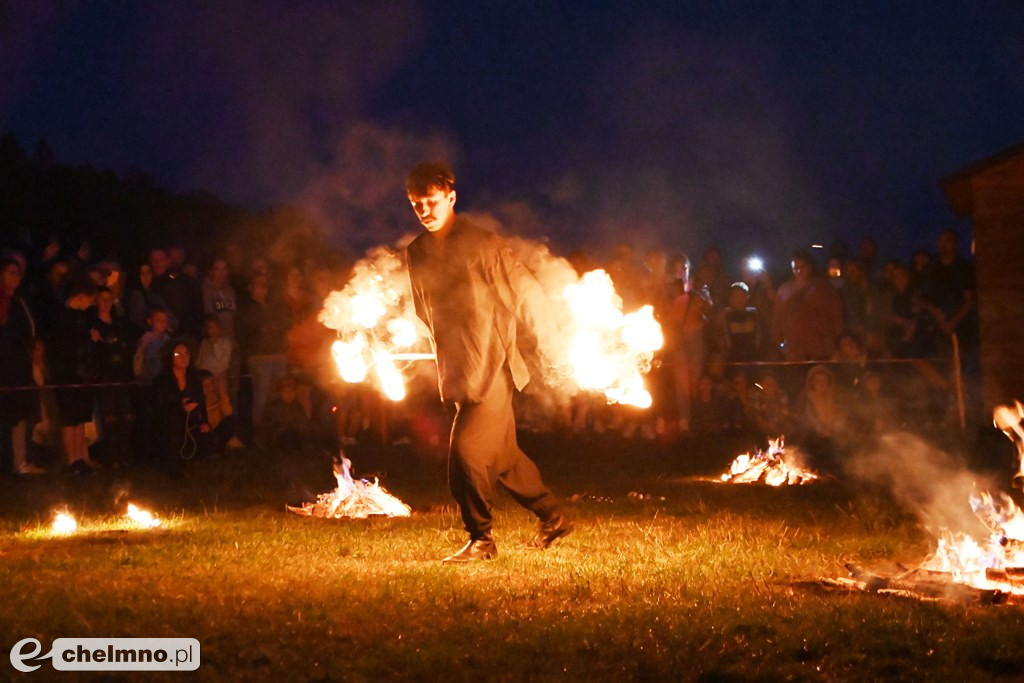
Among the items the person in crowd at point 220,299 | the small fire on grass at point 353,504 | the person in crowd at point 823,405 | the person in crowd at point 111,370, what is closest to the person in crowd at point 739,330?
the person in crowd at point 823,405

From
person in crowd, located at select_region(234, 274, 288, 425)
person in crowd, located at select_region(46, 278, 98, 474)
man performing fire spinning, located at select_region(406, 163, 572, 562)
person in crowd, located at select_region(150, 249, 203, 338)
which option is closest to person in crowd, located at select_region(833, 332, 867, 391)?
person in crowd, located at select_region(234, 274, 288, 425)

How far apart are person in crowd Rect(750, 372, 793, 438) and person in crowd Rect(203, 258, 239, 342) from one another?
23.1 feet

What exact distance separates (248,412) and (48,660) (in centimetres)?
1153

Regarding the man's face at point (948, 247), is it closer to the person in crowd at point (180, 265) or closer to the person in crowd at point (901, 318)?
the person in crowd at point (901, 318)

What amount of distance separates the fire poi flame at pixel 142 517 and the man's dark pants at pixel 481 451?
321 centimetres

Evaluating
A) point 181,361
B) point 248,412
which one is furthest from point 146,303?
point 248,412

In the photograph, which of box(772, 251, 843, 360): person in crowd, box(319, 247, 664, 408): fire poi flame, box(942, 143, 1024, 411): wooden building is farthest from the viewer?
box(772, 251, 843, 360): person in crowd

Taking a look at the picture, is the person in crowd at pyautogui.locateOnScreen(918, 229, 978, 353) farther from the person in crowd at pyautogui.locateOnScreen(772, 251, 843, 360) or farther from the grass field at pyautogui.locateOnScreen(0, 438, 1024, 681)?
the grass field at pyautogui.locateOnScreen(0, 438, 1024, 681)

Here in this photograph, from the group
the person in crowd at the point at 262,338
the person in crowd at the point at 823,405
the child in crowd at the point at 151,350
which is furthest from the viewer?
the person in crowd at the point at 823,405

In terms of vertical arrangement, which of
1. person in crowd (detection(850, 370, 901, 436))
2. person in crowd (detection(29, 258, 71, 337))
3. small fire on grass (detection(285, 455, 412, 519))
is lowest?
small fire on grass (detection(285, 455, 412, 519))

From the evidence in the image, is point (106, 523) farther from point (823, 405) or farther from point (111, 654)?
point (823, 405)

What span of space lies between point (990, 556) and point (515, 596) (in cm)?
289

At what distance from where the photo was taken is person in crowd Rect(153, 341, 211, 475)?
1539 cm

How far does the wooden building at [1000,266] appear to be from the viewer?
16.2 meters
